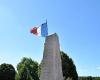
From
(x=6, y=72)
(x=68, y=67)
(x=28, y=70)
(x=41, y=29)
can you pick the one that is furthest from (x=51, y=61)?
(x=6, y=72)

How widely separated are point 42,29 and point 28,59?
8291 cm

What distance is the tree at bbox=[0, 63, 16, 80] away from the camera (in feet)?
323

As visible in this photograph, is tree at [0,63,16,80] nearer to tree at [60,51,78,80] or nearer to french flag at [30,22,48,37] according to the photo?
tree at [60,51,78,80]

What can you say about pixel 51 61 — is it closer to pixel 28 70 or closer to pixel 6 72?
pixel 28 70

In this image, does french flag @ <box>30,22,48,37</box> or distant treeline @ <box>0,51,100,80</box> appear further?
distant treeline @ <box>0,51,100,80</box>

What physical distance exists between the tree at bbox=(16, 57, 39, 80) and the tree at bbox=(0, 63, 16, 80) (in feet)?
8.96

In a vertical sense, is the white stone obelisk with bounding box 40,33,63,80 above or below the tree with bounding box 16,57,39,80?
below

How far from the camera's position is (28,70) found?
317 ft

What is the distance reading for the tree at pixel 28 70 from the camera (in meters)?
90.8

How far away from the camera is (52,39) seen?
92.9ft

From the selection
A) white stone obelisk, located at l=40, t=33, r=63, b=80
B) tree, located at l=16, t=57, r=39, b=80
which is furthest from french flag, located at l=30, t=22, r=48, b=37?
tree, located at l=16, t=57, r=39, b=80

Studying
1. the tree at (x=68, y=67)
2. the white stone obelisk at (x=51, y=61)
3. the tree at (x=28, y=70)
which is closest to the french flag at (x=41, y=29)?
the white stone obelisk at (x=51, y=61)

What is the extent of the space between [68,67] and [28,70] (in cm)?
2436

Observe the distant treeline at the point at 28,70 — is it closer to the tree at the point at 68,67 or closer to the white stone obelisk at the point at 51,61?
the tree at the point at 68,67
